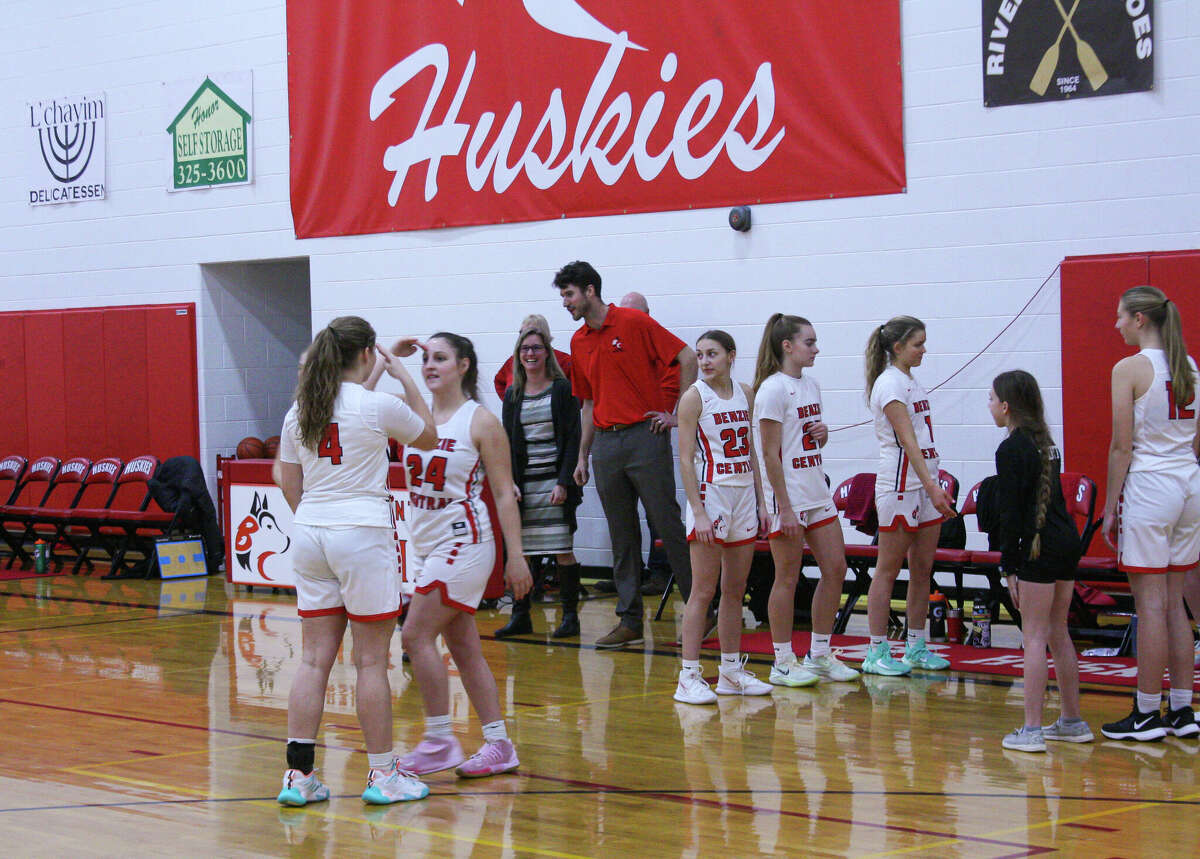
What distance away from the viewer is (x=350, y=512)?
16.4 feet

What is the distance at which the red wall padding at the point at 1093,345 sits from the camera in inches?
348

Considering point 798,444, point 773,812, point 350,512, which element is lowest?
point 773,812

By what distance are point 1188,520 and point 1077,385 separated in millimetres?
3364

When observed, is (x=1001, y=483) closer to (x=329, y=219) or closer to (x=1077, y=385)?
(x=1077, y=385)

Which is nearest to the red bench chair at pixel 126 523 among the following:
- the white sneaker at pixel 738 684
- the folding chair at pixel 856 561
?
the folding chair at pixel 856 561

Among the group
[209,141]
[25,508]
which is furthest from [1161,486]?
[25,508]

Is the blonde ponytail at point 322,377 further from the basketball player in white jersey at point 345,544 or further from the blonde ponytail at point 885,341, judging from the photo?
the blonde ponytail at point 885,341

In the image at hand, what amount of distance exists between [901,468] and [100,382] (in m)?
9.58

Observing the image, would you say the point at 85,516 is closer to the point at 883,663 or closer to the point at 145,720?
the point at 145,720

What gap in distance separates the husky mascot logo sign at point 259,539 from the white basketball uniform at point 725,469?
484 centimetres

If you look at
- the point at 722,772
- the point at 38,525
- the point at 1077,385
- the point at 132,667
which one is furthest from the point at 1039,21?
the point at 38,525

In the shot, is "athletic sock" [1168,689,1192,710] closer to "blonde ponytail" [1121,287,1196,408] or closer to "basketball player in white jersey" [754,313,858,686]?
"blonde ponytail" [1121,287,1196,408]

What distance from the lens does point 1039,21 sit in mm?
9188

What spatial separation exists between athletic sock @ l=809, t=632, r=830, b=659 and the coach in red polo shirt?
1.24 m
